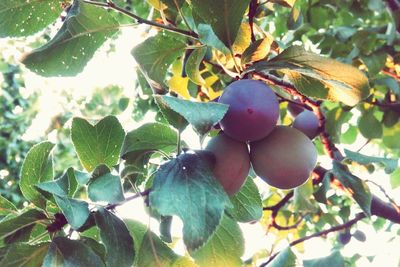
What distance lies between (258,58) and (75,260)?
0.35m

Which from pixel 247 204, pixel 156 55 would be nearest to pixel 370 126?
pixel 247 204

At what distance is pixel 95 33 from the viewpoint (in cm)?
75

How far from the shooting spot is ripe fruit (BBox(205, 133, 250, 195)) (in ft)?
2.02

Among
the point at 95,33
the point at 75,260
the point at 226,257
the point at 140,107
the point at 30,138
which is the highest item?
the point at 95,33

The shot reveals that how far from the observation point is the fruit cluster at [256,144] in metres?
0.62

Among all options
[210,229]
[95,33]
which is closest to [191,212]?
[210,229]

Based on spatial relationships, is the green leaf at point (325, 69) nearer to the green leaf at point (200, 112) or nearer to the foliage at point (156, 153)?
the foliage at point (156, 153)

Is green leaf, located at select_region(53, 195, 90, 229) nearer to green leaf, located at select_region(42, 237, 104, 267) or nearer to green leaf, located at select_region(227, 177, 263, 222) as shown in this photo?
green leaf, located at select_region(42, 237, 104, 267)

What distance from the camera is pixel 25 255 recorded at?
0.60 metres

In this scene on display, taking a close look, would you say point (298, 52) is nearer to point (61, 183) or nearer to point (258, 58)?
point (258, 58)

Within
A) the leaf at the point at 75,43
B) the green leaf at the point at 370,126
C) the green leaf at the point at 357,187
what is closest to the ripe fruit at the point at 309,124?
the green leaf at the point at 357,187

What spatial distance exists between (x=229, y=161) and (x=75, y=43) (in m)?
0.30

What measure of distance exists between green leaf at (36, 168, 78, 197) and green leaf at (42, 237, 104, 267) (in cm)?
6

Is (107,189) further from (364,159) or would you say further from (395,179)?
(395,179)
